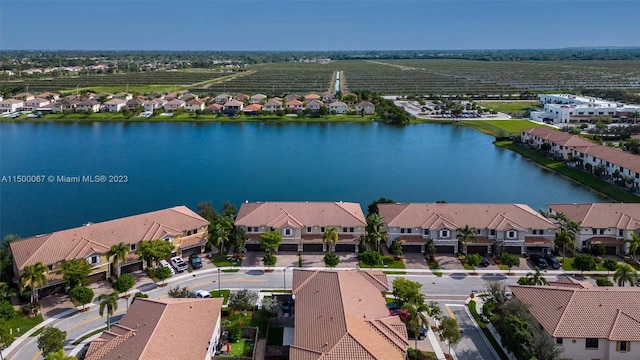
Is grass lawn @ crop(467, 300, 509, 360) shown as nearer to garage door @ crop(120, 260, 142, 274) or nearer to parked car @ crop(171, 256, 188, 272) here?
parked car @ crop(171, 256, 188, 272)

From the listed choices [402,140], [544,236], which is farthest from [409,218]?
[402,140]

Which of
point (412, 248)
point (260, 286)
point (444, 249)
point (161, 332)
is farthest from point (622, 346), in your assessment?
point (161, 332)

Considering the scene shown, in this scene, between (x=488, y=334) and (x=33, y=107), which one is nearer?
(x=488, y=334)

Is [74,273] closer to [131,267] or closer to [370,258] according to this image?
[131,267]

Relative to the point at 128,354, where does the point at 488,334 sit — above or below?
below

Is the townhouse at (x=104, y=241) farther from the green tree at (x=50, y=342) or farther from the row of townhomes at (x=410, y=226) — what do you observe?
the green tree at (x=50, y=342)

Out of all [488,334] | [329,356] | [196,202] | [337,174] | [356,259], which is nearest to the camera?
[329,356]

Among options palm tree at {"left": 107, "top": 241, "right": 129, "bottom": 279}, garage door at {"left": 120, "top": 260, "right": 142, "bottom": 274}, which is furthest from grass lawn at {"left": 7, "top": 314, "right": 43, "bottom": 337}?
garage door at {"left": 120, "top": 260, "right": 142, "bottom": 274}

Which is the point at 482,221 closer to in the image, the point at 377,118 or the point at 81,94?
the point at 377,118
